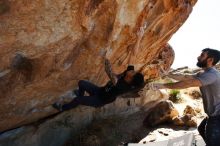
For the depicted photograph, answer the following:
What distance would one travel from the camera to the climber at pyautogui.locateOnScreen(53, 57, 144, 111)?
26.4 ft

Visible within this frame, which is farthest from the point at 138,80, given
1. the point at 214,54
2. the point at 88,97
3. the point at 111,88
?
the point at 214,54

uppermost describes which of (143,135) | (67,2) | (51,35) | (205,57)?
(67,2)

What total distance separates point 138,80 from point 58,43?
78.3 inches

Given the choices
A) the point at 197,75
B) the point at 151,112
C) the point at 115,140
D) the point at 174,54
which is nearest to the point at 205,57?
the point at 197,75

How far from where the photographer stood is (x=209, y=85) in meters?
6.40

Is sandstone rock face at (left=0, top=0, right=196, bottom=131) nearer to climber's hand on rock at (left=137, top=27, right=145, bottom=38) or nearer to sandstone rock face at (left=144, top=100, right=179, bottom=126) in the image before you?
climber's hand on rock at (left=137, top=27, right=145, bottom=38)

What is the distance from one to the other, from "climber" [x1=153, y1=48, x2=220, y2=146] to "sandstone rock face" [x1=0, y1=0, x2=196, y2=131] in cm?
294

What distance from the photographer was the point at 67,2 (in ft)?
26.1

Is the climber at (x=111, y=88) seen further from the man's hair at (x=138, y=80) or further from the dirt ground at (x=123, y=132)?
the dirt ground at (x=123, y=132)

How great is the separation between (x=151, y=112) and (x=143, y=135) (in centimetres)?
139

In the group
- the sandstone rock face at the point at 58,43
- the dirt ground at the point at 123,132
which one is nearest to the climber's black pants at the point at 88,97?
the sandstone rock face at the point at 58,43

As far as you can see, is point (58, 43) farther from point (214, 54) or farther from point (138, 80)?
point (214, 54)

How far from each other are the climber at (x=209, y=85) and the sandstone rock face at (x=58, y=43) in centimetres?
294

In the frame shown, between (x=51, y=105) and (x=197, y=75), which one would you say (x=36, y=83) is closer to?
(x=51, y=105)
